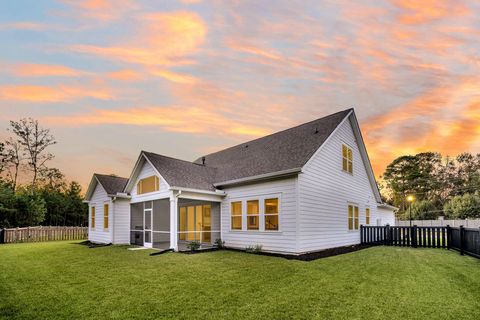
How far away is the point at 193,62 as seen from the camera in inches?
561

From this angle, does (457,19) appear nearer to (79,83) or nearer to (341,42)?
(341,42)

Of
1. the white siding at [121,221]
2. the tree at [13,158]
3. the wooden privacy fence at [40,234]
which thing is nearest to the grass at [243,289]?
the white siding at [121,221]

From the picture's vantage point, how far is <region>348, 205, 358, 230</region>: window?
16405 mm

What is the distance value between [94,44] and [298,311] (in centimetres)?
1294

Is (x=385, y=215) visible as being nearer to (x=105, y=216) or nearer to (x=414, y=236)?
(x=414, y=236)

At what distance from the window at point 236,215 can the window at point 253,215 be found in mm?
604

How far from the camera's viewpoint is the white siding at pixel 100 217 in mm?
18328

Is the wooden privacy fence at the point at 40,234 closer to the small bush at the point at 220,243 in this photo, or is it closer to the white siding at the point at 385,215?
the small bush at the point at 220,243

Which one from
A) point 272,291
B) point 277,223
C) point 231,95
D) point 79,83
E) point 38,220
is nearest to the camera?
point 272,291

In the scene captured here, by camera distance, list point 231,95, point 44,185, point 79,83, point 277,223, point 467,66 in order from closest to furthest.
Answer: point 277,223 < point 467,66 < point 79,83 < point 231,95 < point 44,185

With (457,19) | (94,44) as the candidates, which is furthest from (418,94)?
(94,44)

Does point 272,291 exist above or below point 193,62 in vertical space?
below

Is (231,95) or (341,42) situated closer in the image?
(341,42)

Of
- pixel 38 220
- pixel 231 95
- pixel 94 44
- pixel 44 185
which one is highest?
pixel 94 44
